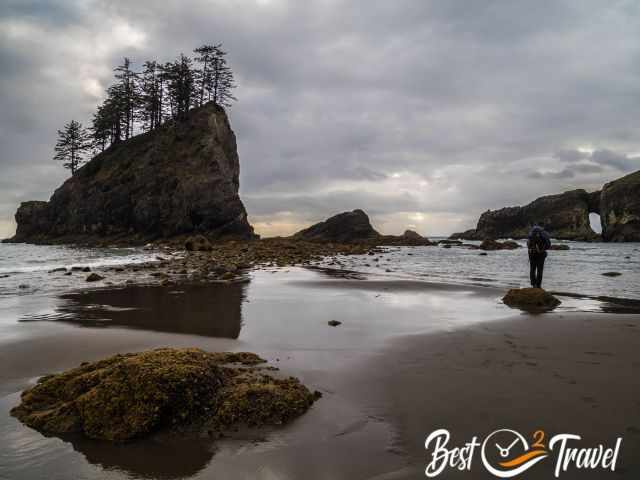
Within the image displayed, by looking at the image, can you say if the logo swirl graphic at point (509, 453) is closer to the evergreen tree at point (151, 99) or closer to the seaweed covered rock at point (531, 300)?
the seaweed covered rock at point (531, 300)

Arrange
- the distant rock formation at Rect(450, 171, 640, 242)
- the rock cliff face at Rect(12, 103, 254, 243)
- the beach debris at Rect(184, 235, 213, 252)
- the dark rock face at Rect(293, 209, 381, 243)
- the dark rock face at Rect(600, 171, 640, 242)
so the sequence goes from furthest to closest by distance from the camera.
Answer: the distant rock formation at Rect(450, 171, 640, 242) < the dark rock face at Rect(600, 171, 640, 242) < the dark rock face at Rect(293, 209, 381, 243) < the rock cliff face at Rect(12, 103, 254, 243) < the beach debris at Rect(184, 235, 213, 252)

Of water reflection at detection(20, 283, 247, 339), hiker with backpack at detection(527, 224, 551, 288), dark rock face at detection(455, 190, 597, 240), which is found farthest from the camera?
dark rock face at detection(455, 190, 597, 240)

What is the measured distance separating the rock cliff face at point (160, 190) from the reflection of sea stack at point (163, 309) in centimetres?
3631

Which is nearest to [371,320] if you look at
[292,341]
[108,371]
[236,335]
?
[292,341]

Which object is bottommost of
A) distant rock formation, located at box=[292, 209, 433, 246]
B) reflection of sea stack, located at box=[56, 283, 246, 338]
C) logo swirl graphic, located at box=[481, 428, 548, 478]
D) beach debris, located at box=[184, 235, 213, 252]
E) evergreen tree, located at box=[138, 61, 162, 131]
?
logo swirl graphic, located at box=[481, 428, 548, 478]

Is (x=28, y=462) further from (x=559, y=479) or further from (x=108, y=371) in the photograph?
(x=559, y=479)

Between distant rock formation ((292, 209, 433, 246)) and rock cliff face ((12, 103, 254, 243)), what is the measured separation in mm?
15666

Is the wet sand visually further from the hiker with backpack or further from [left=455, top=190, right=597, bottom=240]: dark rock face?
[left=455, top=190, right=597, bottom=240]: dark rock face

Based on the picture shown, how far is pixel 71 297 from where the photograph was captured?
10.6m

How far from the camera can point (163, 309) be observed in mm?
9031

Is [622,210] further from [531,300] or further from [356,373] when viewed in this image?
[356,373]

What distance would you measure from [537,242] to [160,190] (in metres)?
47.0

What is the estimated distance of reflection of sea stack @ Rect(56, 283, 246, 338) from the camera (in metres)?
7.36

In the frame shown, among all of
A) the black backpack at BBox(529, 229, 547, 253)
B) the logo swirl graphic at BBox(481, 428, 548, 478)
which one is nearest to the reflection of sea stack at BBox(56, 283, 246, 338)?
the logo swirl graphic at BBox(481, 428, 548, 478)
